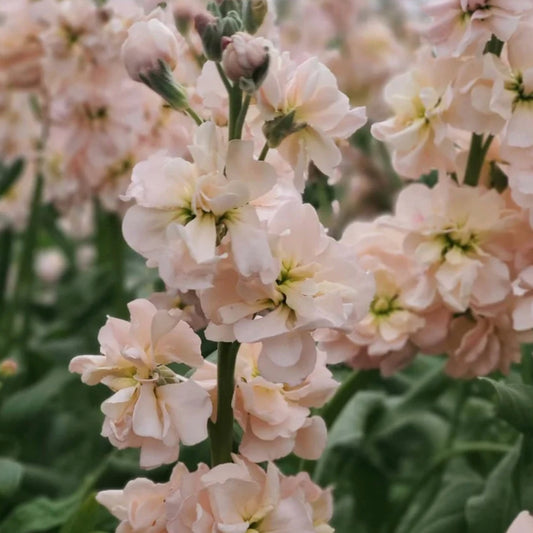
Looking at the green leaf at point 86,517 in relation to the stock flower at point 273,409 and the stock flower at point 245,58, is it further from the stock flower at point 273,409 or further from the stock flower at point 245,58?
the stock flower at point 245,58

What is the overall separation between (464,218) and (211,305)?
0.68ft

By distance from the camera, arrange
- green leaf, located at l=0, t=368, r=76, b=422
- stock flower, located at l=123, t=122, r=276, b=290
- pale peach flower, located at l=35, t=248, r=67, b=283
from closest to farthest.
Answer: stock flower, located at l=123, t=122, r=276, b=290 → green leaf, located at l=0, t=368, r=76, b=422 → pale peach flower, located at l=35, t=248, r=67, b=283

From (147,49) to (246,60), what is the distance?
0.07 m

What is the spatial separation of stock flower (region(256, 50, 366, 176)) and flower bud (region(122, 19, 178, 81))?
0.05 meters

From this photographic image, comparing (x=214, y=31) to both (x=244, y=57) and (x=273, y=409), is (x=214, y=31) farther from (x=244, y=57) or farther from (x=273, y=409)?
(x=273, y=409)

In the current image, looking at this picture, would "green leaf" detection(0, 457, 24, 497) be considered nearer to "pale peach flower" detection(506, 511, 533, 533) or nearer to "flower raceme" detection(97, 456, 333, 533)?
"flower raceme" detection(97, 456, 333, 533)

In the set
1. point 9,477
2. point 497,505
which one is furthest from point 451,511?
point 9,477

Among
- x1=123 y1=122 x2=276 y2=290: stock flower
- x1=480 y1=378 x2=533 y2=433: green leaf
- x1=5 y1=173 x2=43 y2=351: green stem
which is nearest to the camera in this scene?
x1=123 y1=122 x2=276 y2=290: stock flower

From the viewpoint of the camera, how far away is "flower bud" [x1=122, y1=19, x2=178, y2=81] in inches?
18.9

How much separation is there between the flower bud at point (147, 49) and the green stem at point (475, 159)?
0.22 meters

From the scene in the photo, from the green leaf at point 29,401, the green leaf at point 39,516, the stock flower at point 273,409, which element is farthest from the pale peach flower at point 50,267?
the stock flower at point 273,409

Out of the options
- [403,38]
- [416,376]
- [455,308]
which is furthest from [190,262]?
[403,38]

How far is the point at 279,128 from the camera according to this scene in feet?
1.54

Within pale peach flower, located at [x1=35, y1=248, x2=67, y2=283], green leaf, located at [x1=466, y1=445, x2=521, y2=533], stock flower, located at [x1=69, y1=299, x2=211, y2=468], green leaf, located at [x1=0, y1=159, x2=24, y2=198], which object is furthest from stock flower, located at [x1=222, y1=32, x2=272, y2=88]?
pale peach flower, located at [x1=35, y1=248, x2=67, y2=283]
